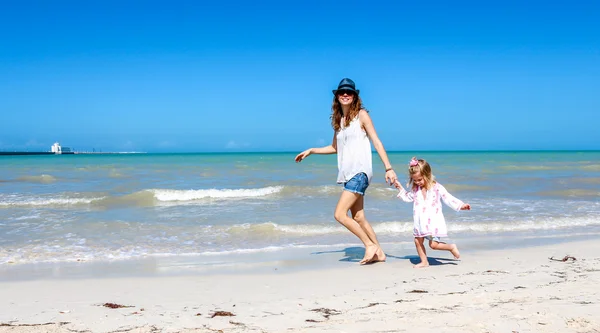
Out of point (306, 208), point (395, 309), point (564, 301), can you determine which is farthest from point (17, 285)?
point (306, 208)

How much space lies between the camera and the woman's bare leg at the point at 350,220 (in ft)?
17.6

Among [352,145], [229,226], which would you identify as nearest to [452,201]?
[352,145]

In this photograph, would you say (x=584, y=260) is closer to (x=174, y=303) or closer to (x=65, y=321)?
(x=174, y=303)

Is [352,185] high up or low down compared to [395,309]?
up

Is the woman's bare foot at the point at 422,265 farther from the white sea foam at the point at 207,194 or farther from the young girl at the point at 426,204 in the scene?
the white sea foam at the point at 207,194

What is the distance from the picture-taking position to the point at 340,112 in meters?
5.51

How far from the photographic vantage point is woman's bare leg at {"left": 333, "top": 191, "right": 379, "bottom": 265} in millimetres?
5367

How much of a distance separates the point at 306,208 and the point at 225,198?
343 cm

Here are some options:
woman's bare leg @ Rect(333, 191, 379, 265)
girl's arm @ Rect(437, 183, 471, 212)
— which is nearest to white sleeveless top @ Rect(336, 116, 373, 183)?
woman's bare leg @ Rect(333, 191, 379, 265)

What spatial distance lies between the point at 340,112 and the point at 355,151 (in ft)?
1.65

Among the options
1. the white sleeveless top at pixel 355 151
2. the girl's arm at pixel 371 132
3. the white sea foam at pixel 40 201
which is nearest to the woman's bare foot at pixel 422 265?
the girl's arm at pixel 371 132

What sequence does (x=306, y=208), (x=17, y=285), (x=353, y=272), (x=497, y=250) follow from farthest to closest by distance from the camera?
(x=306, y=208), (x=497, y=250), (x=353, y=272), (x=17, y=285)

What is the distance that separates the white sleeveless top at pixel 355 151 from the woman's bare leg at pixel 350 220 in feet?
0.65

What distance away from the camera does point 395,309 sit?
370 cm
